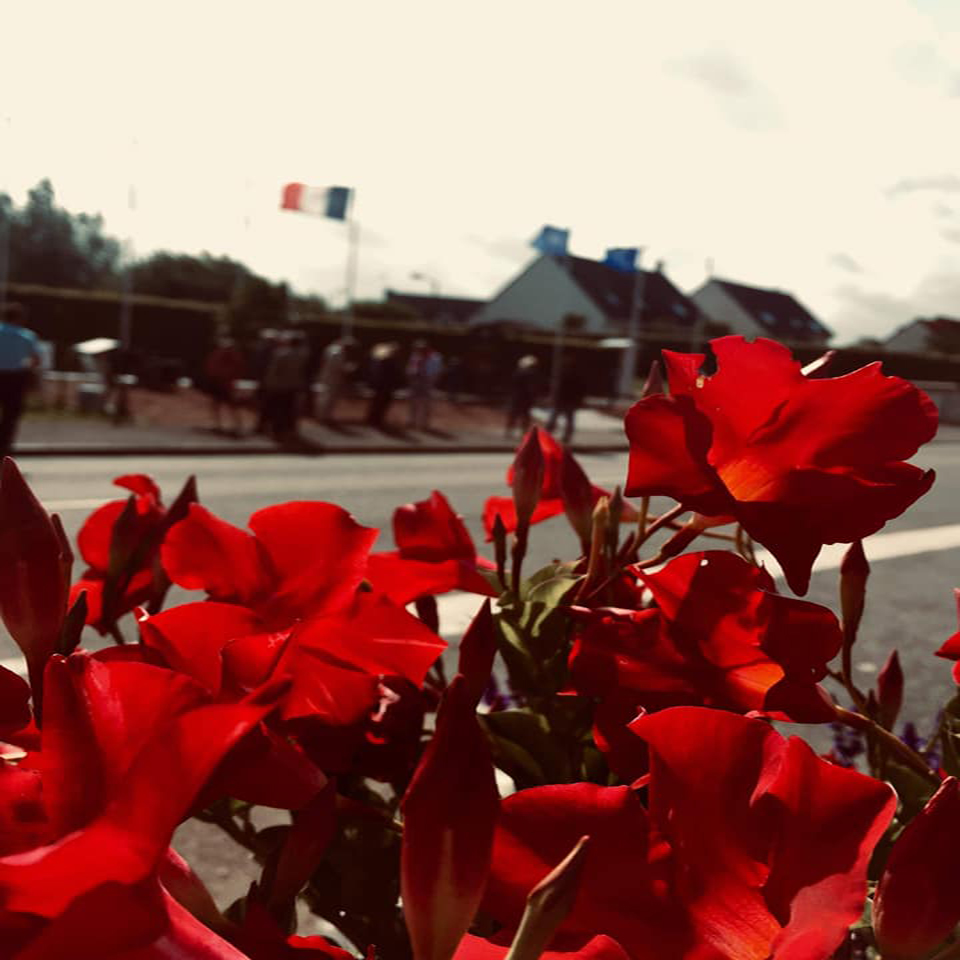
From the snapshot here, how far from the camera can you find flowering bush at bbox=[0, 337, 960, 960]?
0.34 meters

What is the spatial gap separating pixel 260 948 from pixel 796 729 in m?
3.24

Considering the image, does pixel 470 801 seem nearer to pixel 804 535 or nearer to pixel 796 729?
pixel 804 535

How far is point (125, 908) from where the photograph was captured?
0.31 meters

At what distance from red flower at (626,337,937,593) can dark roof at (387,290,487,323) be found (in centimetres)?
5840

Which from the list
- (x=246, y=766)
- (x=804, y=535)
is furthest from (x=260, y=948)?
(x=804, y=535)

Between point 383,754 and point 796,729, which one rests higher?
point 383,754

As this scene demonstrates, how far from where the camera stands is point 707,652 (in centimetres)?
51

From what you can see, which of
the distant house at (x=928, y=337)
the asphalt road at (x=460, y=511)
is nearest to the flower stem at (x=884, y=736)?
the asphalt road at (x=460, y=511)

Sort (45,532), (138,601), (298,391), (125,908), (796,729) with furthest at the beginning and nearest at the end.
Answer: (298,391) < (796,729) < (138,601) < (45,532) < (125,908)

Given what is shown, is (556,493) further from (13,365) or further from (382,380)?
(382,380)

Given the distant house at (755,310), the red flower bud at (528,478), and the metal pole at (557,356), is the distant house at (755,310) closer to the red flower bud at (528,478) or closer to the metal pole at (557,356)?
the metal pole at (557,356)

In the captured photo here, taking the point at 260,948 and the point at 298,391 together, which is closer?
the point at 260,948

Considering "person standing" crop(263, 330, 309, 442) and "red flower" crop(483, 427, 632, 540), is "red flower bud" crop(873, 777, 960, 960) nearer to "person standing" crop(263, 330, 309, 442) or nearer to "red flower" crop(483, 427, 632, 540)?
"red flower" crop(483, 427, 632, 540)

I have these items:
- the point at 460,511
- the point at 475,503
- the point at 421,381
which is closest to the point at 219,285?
the point at 421,381
